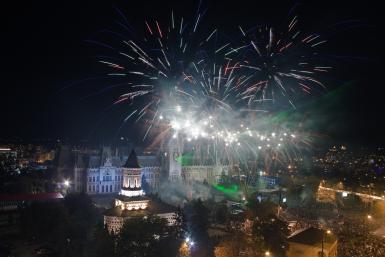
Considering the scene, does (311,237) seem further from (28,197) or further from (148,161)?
(148,161)

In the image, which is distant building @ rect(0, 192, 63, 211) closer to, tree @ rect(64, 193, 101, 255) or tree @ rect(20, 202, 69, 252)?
tree @ rect(64, 193, 101, 255)

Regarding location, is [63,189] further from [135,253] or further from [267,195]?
[135,253]

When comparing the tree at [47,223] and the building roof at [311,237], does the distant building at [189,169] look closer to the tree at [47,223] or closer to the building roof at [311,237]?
the tree at [47,223]

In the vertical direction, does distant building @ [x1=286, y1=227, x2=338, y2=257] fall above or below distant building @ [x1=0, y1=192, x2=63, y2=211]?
below

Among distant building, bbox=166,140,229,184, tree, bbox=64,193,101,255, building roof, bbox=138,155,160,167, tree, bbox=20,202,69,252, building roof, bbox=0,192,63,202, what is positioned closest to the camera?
tree, bbox=64,193,101,255

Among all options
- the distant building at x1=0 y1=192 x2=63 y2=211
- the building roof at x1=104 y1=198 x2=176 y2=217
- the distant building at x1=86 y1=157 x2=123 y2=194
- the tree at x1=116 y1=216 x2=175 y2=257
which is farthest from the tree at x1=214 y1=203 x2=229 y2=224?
the distant building at x1=86 y1=157 x2=123 y2=194

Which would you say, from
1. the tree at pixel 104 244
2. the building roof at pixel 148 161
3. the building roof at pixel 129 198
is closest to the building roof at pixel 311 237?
the tree at pixel 104 244

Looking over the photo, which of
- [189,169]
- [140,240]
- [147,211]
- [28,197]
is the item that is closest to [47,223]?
[147,211]
